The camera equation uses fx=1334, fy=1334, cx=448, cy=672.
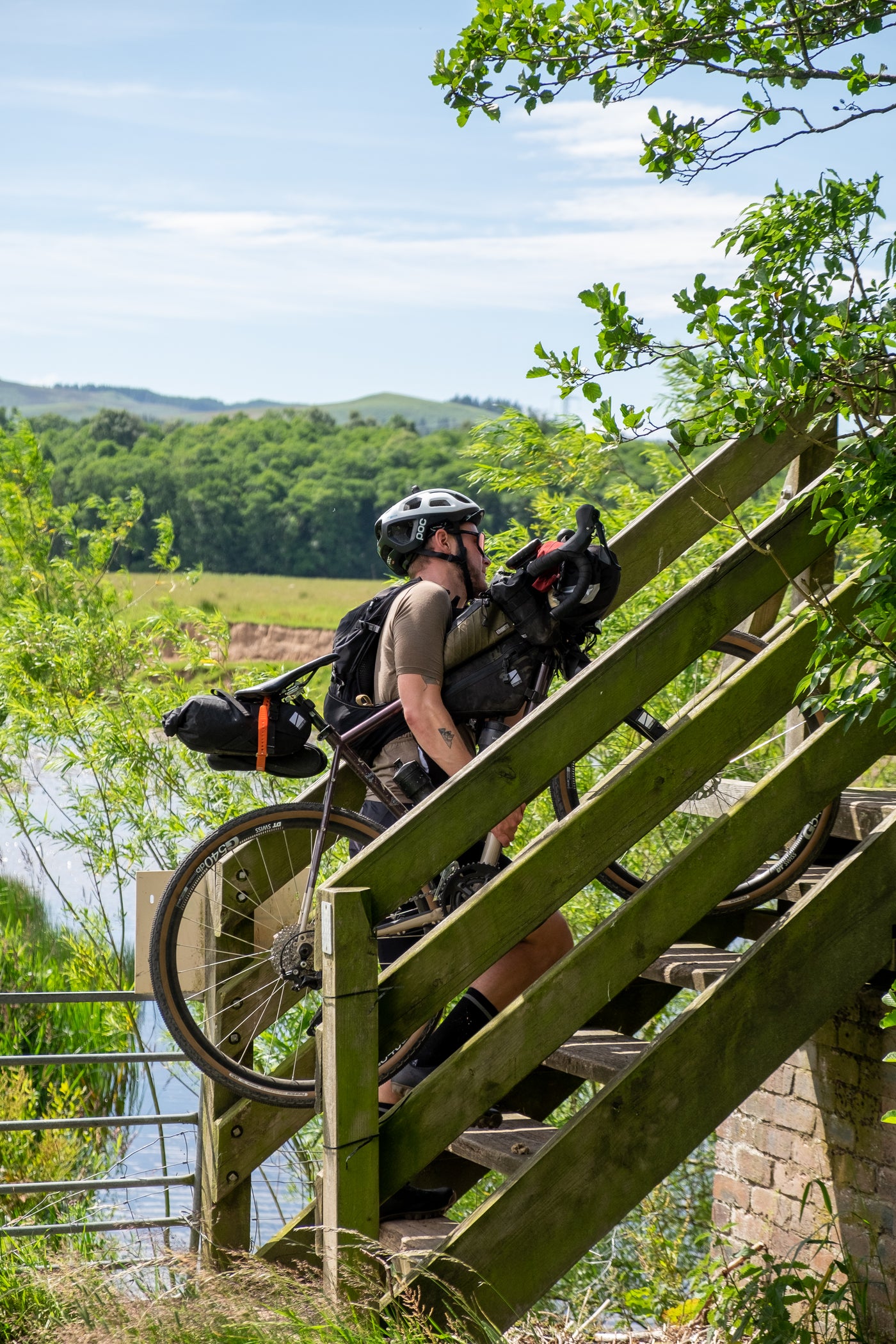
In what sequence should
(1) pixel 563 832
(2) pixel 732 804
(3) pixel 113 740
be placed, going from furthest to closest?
(3) pixel 113 740, (2) pixel 732 804, (1) pixel 563 832

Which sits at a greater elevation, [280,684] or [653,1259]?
[280,684]

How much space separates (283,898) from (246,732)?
1.72 feet

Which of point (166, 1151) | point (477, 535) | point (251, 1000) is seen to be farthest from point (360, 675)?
point (166, 1151)

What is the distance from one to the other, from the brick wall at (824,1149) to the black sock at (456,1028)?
1.15 m

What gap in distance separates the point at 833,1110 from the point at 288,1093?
64.5 inches

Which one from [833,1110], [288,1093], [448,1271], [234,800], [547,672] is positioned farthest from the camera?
[234,800]

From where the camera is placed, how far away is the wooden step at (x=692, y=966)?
332cm

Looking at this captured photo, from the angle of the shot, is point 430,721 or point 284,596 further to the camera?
point 284,596

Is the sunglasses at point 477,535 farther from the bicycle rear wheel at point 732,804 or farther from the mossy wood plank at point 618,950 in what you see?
the mossy wood plank at point 618,950

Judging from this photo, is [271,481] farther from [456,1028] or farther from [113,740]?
[456,1028]

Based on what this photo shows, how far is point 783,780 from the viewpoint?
3.06m

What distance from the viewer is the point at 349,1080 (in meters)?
2.71

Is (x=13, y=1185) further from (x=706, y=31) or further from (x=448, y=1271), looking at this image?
(x=706, y=31)

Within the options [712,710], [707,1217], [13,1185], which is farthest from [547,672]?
[707,1217]
